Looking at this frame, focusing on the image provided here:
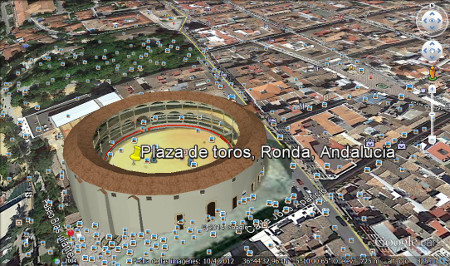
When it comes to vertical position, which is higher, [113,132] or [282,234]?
[113,132]

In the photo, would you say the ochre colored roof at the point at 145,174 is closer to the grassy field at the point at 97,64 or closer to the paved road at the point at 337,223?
the paved road at the point at 337,223

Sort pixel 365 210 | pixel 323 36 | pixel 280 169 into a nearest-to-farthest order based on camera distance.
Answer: pixel 365 210, pixel 280 169, pixel 323 36

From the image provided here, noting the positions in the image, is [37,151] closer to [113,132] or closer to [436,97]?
[113,132]

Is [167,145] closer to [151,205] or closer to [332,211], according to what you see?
[151,205]

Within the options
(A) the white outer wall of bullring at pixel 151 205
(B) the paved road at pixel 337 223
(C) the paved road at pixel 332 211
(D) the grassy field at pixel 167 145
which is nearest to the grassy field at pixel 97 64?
(D) the grassy field at pixel 167 145

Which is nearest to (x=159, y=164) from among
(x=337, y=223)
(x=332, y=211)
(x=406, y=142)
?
(x=332, y=211)

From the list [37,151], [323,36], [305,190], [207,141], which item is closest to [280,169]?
[305,190]
